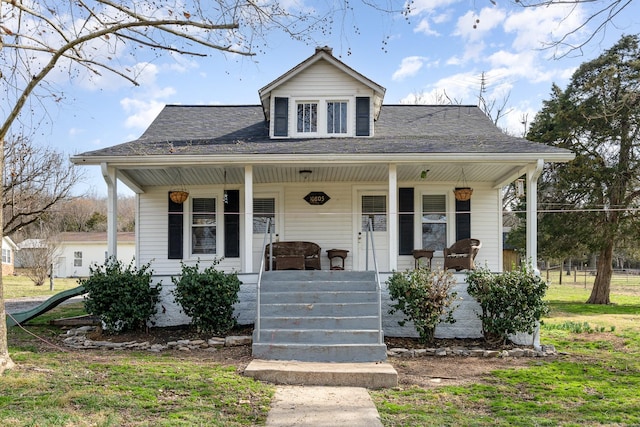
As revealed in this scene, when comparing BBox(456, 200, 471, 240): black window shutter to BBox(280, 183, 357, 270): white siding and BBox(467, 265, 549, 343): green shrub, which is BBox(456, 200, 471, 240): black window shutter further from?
BBox(467, 265, 549, 343): green shrub

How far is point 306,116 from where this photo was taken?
11.1 metres

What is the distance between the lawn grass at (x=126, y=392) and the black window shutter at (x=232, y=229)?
14.6 ft

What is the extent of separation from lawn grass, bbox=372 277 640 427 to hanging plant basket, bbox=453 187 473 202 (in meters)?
3.53

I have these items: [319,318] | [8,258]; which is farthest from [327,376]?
[8,258]

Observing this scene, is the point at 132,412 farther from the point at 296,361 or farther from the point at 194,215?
the point at 194,215

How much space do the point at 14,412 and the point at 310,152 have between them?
5.94 m

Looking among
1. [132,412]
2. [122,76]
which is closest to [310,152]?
[122,76]

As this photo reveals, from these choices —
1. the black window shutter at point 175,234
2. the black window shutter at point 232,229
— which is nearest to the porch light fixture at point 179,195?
the black window shutter at point 175,234

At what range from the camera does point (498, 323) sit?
323 inches

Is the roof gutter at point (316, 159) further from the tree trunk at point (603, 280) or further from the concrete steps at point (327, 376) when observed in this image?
the tree trunk at point (603, 280)

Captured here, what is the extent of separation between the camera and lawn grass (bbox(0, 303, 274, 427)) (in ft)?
14.9

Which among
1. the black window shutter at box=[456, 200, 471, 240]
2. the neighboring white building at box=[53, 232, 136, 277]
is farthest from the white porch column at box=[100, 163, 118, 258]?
the neighboring white building at box=[53, 232, 136, 277]

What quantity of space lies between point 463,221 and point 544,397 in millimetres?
6209

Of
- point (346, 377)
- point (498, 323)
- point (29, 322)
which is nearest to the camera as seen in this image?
point (346, 377)
